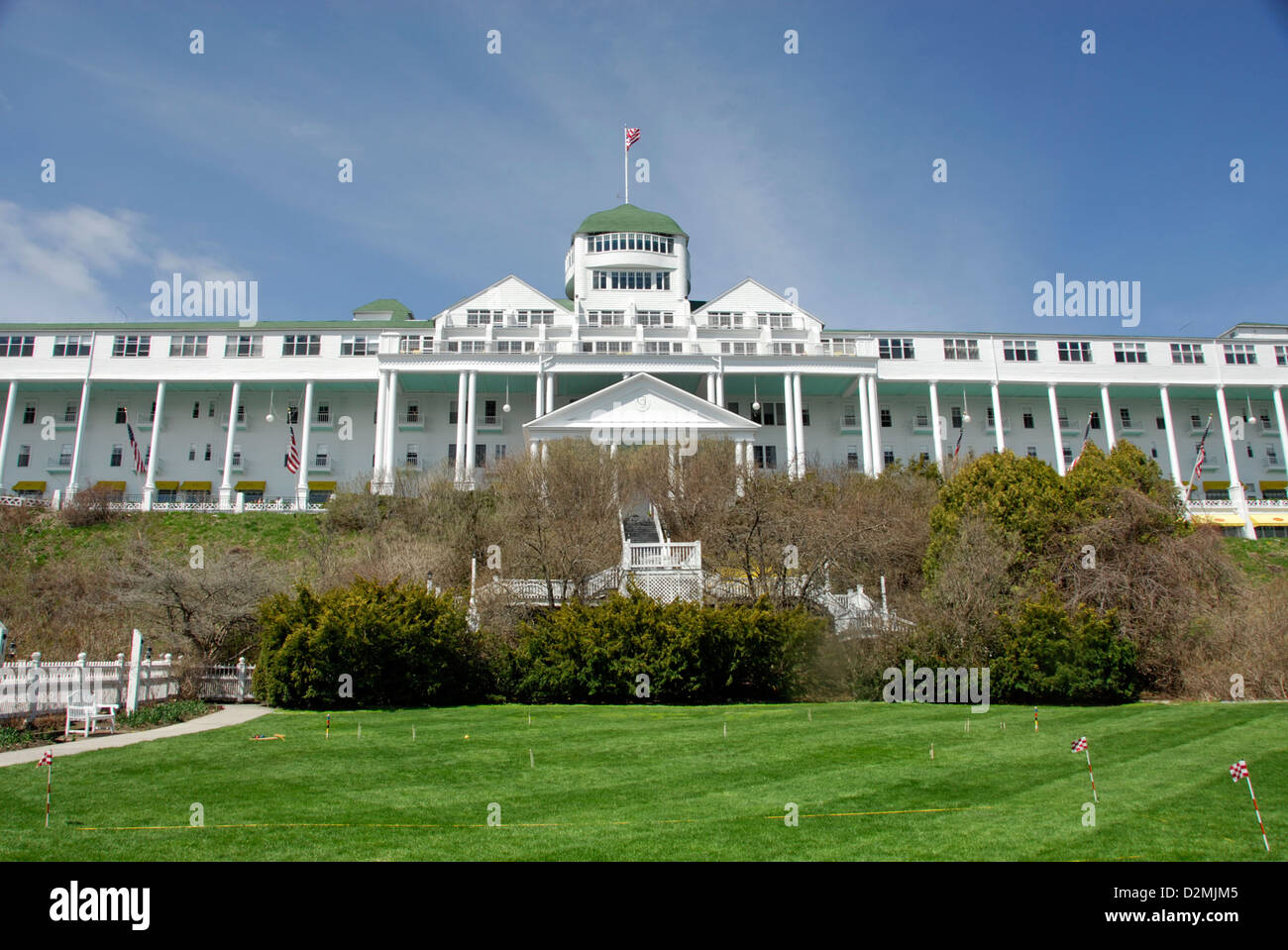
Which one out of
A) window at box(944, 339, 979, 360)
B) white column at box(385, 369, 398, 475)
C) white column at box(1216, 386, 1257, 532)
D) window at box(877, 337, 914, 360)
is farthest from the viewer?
window at box(944, 339, 979, 360)

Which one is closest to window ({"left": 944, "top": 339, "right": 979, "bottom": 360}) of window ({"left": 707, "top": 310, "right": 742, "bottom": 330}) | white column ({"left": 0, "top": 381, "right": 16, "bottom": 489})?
window ({"left": 707, "top": 310, "right": 742, "bottom": 330})

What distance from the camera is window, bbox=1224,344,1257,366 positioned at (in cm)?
5834

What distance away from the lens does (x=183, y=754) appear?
47.4 feet

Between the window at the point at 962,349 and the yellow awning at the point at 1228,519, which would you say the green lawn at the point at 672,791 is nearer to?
the yellow awning at the point at 1228,519

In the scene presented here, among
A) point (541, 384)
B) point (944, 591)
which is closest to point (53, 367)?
point (541, 384)

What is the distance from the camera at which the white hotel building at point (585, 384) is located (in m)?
52.8

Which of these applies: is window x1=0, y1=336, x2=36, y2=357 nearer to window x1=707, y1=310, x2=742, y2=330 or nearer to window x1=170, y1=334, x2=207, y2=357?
window x1=170, y1=334, x2=207, y2=357

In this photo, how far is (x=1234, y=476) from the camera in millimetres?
52406

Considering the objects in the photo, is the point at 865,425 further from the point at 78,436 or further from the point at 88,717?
the point at 78,436

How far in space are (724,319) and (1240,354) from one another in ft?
117

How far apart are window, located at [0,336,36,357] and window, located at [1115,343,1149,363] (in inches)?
2812

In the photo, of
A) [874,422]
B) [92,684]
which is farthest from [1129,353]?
[92,684]
